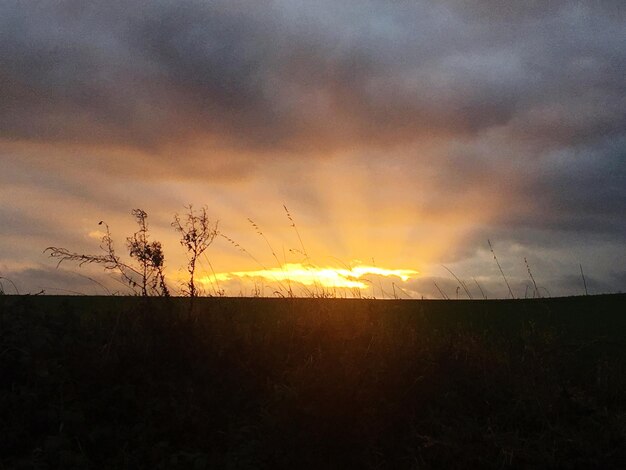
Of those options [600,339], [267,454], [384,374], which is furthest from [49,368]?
[600,339]

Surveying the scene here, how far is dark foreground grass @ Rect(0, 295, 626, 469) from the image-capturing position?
6953 mm

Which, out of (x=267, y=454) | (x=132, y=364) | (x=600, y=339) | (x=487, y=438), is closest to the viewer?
(x=267, y=454)

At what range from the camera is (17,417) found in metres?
7.26

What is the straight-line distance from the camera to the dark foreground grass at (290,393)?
6953 millimetres

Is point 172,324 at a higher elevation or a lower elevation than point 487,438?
higher

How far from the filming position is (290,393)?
741 centimetres

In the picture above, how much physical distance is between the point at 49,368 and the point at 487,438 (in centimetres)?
527

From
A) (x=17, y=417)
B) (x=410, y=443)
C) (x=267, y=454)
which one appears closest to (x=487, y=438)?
(x=410, y=443)

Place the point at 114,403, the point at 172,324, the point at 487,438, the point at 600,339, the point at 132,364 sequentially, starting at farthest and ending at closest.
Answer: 1. the point at 600,339
2. the point at 172,324
3. the point at 132,364
4. the point at 114,403
5. the point at 487,438

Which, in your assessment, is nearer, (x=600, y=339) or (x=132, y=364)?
(x=132, y=364)

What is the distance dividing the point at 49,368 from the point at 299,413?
320 cm

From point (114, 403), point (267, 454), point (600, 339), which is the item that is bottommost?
point (267, 454)

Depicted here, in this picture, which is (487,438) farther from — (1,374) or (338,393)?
(1,374)

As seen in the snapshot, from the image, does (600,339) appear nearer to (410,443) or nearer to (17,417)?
(410,443)
